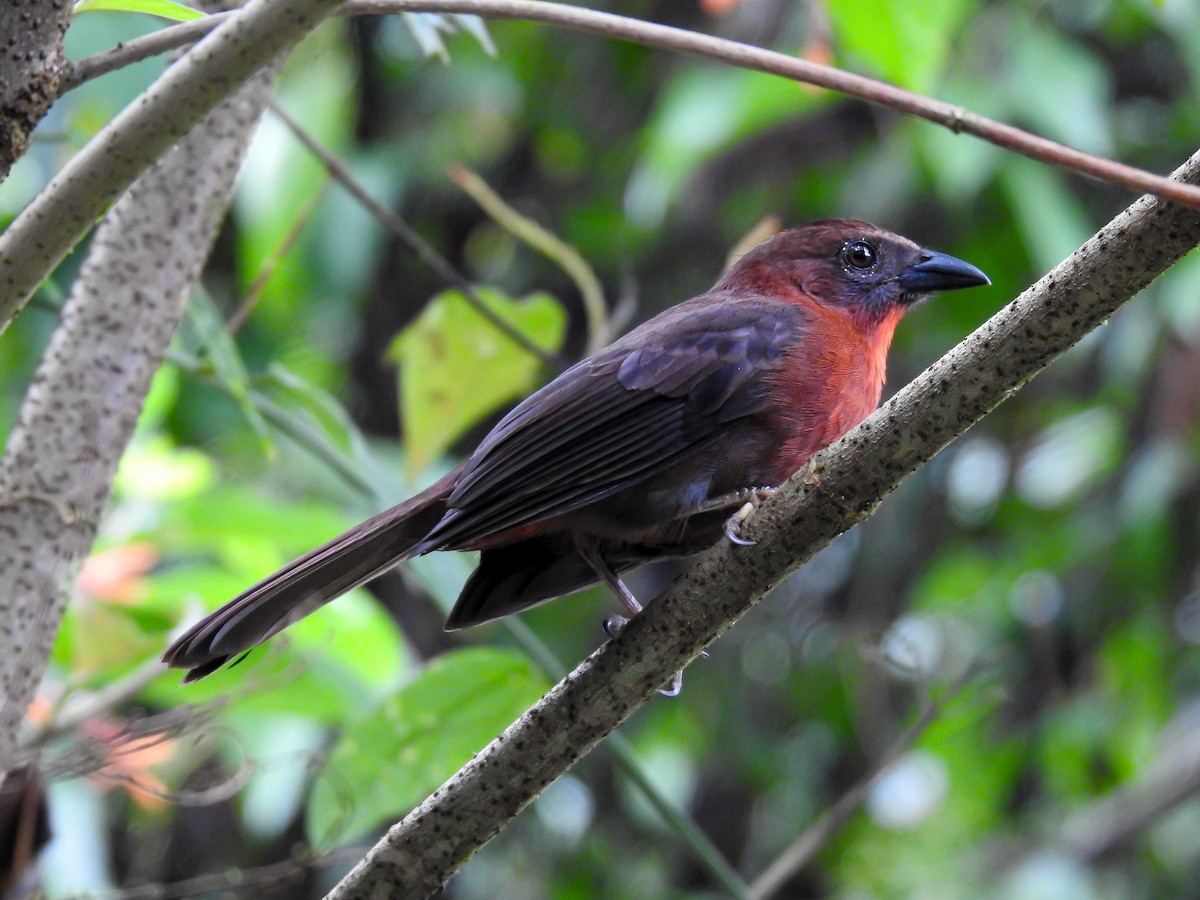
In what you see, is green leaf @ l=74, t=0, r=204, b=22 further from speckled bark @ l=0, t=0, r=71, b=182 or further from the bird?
the bird

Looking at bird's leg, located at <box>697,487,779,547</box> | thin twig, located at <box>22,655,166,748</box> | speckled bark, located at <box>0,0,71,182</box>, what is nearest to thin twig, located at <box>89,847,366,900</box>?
thin twig, located at <box>22,655,166,748</box>

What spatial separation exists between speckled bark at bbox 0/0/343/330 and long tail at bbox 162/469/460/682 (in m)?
0.91

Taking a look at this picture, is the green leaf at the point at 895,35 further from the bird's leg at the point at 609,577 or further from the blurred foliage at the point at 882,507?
the blurred foliage at the point at 882,507

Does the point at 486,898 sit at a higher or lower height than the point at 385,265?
lower

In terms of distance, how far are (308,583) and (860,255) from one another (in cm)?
160

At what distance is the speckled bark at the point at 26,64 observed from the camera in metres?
1.44

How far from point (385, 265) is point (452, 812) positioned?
14.4ft

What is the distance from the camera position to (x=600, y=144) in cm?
632

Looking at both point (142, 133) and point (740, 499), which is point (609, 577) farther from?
point (142, 133)

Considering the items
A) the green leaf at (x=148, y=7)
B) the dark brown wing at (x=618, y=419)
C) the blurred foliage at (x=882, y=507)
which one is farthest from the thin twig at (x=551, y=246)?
the green leaf at (x=148, y=7)

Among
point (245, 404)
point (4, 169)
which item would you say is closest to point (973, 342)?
point (4, 169)

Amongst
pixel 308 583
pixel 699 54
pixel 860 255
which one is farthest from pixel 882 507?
pixel 699 54

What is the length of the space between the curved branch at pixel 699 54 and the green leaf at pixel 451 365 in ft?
4.85

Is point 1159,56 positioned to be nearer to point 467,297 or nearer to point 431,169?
point 431,169
